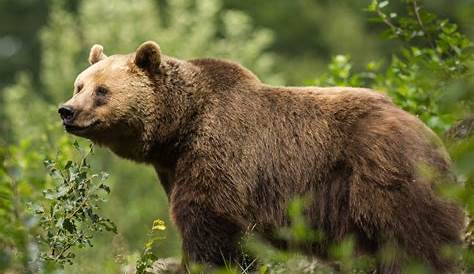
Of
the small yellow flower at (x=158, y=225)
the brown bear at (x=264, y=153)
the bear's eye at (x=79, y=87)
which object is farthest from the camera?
the bear's eye at (x=79, y=87)

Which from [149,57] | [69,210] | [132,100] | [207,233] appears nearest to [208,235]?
[207,233]

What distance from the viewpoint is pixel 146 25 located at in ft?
75.5

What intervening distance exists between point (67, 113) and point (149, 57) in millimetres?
904

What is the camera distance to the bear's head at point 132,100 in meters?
7.73

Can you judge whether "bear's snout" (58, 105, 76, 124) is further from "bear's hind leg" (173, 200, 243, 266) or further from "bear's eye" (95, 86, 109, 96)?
"bear's hind leg" (173, 200, 243, 266)

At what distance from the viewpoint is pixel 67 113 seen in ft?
24.5

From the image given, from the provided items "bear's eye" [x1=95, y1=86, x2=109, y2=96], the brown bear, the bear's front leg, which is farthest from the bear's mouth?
the bear's front leg

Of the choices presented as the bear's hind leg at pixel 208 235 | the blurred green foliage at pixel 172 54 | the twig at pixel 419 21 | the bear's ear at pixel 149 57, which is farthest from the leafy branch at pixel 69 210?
the twig at pixel 419 21

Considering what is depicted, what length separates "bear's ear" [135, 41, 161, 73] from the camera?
26.1 feet

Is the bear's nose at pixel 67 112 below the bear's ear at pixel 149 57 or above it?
below

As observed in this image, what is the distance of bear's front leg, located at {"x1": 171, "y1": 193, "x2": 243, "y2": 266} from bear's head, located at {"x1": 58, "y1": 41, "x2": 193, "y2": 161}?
0.74 m

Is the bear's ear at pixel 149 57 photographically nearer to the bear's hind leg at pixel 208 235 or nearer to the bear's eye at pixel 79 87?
the bear's eye at pixel 79 87

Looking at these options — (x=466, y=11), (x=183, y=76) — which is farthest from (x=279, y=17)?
(x=466, y=11)

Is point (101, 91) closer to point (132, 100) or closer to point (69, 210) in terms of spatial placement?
point (132, 100)
